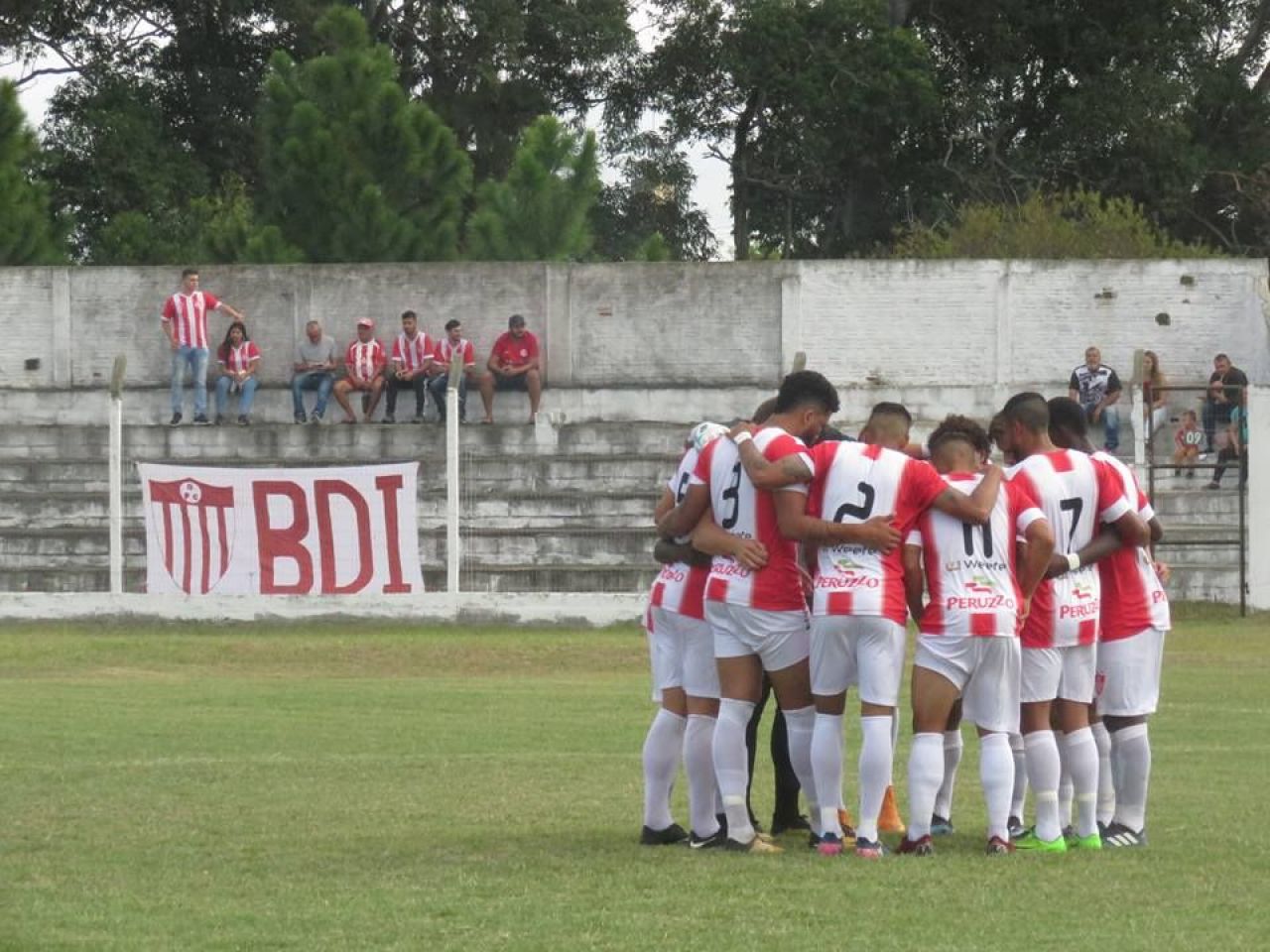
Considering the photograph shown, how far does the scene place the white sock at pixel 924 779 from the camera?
10.5 m

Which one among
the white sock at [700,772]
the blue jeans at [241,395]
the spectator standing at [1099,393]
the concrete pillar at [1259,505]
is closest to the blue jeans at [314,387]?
the blue jeans at [241,395]

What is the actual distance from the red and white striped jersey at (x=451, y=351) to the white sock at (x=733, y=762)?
72.7 feet

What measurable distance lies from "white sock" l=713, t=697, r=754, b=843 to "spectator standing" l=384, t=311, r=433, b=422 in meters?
22.2

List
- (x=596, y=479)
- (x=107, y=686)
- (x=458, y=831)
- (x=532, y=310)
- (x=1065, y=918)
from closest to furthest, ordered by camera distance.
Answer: (x=1065, y=918) → (x=458, y=831) → (x=107, y=686) → (x=596, y=479) → (x=532, y=310)

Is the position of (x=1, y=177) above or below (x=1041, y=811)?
above

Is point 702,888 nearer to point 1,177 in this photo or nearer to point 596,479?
point 596,479

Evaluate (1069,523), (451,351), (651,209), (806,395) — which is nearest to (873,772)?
(1069,523)

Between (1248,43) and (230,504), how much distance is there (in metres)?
33.0

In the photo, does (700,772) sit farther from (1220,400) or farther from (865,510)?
(1220,400)

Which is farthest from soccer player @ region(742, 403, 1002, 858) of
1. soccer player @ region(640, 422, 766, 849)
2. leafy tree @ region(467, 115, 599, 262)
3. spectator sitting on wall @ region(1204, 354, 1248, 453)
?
leafy tree @ region(467, 115, 599, 262)

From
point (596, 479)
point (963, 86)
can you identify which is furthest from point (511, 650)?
point (963, 86)

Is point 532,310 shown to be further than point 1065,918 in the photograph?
Yes

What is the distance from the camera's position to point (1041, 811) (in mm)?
10828

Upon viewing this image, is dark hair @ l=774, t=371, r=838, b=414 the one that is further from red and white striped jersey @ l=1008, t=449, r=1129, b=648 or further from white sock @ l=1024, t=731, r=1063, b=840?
white sock @ l=1024, t=731, r=1063, b=840
